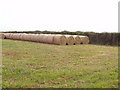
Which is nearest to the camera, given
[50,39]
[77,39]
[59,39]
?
Answer: [59,39]

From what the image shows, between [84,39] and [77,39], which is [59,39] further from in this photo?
[84,39]

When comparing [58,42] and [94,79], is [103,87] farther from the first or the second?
[58,42]

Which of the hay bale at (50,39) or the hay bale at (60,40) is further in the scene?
Answer: the hay bale at (50,39)

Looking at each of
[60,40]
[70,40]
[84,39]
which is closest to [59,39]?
[60,40]

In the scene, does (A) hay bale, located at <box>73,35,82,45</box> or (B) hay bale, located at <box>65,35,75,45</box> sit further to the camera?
(A) hay bale, located at <box>73,35,82,45</box>

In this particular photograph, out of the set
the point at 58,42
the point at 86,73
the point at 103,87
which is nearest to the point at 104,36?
the point at 58,42

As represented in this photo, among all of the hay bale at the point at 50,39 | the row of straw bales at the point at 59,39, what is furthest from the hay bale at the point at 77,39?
the hay bale at the point at 50,39

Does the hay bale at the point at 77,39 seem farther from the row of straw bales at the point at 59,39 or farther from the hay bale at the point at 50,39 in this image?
the hay bale at the point at 50,39

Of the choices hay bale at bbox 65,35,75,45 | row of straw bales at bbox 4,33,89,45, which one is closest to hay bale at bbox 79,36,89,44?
row of straw bales at bbox 4,33,89,45

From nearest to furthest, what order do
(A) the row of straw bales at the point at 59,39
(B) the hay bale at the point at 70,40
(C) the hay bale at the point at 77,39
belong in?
(A) the row of straw bales at the point at 59,39 < (B) the hay bale at the point at 70,40 < (C) the hay bale at the point at 77,39

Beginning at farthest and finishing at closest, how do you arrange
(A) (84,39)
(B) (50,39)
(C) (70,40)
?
(A) (84,39) < (B) (50,39) < (C) (70,40)

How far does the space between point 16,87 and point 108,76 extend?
3.07m

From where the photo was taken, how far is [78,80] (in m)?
6.52

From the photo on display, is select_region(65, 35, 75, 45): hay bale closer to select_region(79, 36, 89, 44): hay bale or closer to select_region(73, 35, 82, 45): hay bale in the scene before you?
select_region(73, 35, 82, 45): hay bale
